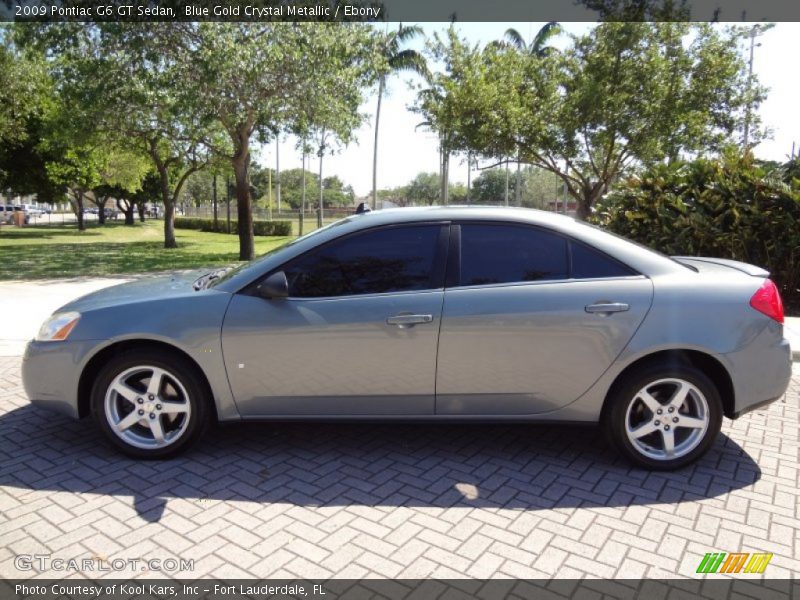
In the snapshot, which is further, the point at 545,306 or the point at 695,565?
the point at 545,306

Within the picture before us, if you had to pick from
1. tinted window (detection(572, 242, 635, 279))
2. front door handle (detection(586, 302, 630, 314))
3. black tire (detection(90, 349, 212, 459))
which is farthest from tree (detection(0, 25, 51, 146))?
front door handle (detection(586, 302, 630, 314))

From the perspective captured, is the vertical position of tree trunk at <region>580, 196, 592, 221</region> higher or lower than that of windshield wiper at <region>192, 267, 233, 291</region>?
higher

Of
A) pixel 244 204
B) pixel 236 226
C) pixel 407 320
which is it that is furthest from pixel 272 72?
pixel 236 226

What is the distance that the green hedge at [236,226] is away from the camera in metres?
39.3

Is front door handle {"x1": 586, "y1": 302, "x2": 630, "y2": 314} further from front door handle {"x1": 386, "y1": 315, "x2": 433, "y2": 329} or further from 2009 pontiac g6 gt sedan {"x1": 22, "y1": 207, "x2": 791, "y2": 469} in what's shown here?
front door handle {"x1": 386, "y1": 315, "x2": 433, "y2": 329}

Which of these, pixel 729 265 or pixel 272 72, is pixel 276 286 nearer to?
pixel 729 265

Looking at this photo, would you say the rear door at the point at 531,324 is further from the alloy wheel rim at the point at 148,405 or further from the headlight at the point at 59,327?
the headlight at the point at 59,327

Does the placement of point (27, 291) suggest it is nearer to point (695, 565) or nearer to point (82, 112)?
point (82, 112)

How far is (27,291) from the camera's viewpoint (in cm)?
1128

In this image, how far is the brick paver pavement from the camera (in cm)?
283

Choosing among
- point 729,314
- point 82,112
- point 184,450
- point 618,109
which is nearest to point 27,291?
point 82,112

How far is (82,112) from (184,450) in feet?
46.7

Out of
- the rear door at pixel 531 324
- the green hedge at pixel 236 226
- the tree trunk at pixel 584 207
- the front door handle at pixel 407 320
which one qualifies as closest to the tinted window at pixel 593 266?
the rear door at pixel 531 324

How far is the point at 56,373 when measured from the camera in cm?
379
